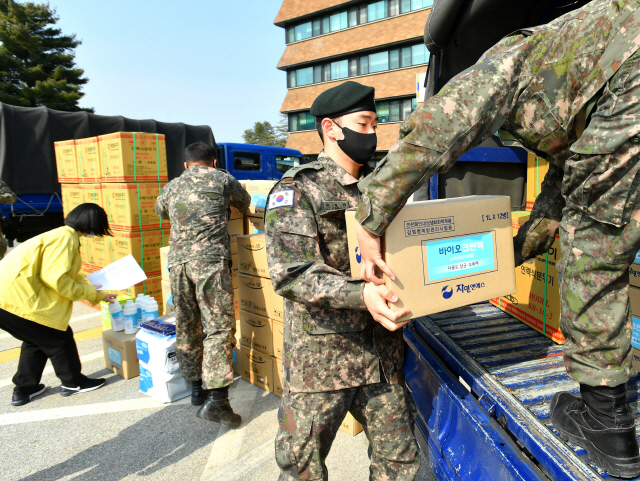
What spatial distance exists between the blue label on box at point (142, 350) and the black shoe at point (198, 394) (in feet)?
1.60

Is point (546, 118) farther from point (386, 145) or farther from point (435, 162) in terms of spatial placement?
point (386, 145)

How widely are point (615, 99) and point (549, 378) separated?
1.12 m

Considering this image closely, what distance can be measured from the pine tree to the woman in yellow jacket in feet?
71.9

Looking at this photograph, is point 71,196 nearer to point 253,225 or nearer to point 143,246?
point 143,246

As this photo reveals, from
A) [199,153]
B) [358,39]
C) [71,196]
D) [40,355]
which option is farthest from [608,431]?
[358,39]

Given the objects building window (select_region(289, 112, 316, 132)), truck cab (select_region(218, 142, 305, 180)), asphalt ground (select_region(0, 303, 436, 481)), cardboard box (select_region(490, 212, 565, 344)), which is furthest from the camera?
building window (select_region(289, 112, 316, 132))

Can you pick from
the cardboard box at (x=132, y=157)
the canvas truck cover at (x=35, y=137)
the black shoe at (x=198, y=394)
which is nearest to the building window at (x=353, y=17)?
the canvas truck cover at (x=35, y=137)

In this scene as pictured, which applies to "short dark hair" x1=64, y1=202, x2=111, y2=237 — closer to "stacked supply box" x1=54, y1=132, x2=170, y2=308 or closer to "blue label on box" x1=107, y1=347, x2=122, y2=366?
"blue label on box" x1=107, y1=347, x2=122, y2=366

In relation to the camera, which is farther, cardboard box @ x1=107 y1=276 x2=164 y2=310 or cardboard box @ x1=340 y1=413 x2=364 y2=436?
cardboard box @ x1=107 y1=276 x2=164 y2=310

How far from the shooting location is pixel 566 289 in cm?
118

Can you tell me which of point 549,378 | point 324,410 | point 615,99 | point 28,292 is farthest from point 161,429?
point 615,99

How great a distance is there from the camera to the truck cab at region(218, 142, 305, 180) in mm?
9148

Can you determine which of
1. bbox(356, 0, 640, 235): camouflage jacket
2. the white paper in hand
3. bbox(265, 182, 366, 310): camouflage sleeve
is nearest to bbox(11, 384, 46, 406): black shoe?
the white paper in hand

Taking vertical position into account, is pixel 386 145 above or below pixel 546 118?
above
